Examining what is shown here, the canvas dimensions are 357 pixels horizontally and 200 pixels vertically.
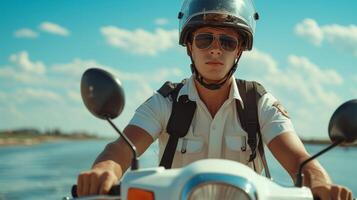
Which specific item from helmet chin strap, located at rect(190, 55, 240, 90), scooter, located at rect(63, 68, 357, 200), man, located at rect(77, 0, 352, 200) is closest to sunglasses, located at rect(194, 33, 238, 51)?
man, located at rect(77, 0, 352, 200)

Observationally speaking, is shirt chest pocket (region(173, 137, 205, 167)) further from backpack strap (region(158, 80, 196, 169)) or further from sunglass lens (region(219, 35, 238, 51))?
sunglass lens (region(219, 35, 238, 51))

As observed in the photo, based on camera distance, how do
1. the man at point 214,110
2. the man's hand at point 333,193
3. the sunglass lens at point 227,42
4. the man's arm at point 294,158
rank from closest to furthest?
1. the man's hand at point 333,193
2. the man's arm at point 294,158
3. the man at point 214,110
4. the sunglass lens at point 227,42

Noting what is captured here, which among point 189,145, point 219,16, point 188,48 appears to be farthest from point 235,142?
point 188,48

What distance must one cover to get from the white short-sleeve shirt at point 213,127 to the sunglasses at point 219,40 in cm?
33

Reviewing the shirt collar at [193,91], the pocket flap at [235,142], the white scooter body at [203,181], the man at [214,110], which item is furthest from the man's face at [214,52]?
the white scooter body at [203,181]

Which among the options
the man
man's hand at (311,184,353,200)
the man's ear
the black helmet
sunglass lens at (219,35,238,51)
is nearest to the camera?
man's hand at (311,184,353,200)

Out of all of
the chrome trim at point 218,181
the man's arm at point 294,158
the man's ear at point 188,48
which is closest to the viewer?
the chrome trim at point 218,181

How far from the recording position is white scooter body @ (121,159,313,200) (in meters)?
1.81

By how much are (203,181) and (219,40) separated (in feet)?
5.39

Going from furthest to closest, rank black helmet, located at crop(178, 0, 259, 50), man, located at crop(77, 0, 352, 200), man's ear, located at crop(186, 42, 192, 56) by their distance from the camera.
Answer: man's ear, located at crop(186, 42, 192, 56)
black helmet, located at crop(178, 0, 259, 50)
man, located at crop(77, 0, 352, 200)

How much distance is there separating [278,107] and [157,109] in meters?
0.73

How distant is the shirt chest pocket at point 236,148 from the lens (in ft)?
10.8

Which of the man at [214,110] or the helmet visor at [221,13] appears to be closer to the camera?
the man at [214,110]

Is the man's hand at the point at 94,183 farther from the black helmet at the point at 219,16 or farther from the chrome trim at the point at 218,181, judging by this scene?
the black helmet at the point at 219,16
